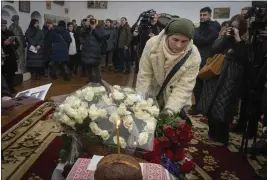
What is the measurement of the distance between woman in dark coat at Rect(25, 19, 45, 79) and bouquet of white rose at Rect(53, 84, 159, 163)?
16.9ft

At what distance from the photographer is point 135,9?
7.78 m

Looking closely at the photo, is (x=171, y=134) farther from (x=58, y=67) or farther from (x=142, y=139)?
(x=58, y=67)

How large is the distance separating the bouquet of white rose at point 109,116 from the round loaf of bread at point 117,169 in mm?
349

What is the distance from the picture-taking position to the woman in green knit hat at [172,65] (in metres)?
1.76

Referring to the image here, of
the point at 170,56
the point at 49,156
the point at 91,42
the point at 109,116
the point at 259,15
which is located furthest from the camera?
the point at 91,42

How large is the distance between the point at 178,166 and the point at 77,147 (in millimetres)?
A: 472

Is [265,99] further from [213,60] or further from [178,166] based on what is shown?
[178,166]

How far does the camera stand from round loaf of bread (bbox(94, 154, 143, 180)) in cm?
79

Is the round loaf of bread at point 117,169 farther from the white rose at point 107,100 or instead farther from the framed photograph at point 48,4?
the framed photograph at point 48,4

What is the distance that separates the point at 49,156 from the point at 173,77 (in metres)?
1.31

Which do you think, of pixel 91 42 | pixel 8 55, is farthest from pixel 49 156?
pixel 91 42

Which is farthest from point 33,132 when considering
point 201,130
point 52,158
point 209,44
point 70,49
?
point 70,49

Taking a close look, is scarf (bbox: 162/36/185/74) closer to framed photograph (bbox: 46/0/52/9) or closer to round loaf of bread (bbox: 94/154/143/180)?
round loaf of bread (bbox: 94/154/143/180)

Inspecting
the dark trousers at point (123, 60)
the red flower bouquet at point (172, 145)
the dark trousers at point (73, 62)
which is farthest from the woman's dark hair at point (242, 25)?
the dark trousers at point (73, 62)
